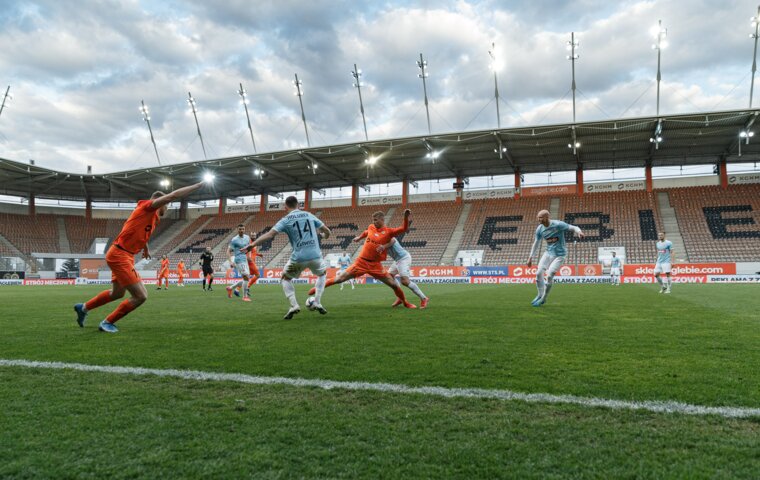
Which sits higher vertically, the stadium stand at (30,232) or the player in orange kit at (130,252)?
the stadium stand at (30,232)

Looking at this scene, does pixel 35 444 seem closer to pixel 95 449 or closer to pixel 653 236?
pixel 95 449

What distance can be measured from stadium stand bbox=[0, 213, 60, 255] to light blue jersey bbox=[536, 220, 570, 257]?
51942 mm

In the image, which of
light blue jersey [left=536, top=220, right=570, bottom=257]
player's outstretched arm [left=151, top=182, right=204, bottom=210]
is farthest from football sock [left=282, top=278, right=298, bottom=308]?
light blue jersey [left=536, top=220, right=570, bottom=257]

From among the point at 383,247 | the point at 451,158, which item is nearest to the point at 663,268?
the point at 383,247

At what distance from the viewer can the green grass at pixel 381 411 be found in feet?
7.00

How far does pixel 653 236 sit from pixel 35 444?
39.0m

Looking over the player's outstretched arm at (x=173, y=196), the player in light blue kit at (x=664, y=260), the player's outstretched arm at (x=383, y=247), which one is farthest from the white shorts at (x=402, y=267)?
the player in light blue kit at (x=664, y=260)

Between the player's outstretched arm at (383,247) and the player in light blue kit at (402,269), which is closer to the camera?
the player's outstretched arm at (383,247)

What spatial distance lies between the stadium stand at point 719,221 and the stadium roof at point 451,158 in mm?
3281

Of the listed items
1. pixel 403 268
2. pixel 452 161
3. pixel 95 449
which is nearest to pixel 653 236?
pixel 452 161

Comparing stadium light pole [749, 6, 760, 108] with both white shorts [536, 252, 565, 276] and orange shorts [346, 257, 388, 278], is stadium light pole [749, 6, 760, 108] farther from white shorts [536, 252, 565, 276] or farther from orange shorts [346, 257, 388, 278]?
orange shorts [346, 257, 388, 278]

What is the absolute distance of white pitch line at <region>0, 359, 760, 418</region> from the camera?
9.42 feet

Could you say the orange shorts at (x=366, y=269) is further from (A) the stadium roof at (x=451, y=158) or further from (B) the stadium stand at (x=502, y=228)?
(A) the stadium roof at (x=451, y=158)

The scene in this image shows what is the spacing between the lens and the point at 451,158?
4066cm
